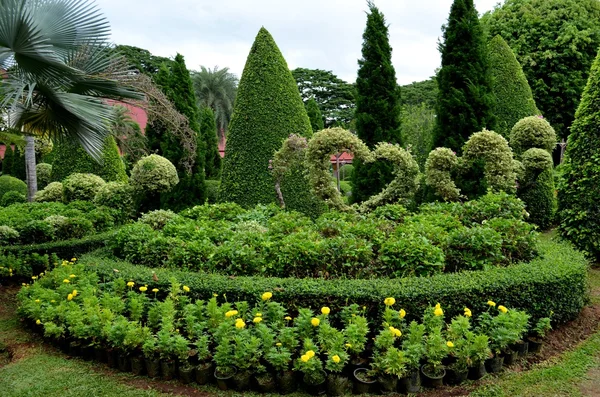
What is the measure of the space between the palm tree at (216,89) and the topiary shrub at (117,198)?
2836cm

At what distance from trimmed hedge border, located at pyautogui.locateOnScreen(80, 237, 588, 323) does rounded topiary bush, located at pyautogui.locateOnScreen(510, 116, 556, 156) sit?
219 inches

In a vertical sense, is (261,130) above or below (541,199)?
above

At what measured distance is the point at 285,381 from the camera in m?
3.54

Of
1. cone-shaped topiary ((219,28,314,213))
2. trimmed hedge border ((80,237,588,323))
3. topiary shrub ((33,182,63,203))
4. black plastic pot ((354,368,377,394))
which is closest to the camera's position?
black plastic pot ((354,368,377,394))

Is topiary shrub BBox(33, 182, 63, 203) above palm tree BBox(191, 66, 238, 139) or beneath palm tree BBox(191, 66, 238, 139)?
beneath

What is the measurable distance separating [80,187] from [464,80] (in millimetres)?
9558

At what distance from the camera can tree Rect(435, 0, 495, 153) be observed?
9.82 m

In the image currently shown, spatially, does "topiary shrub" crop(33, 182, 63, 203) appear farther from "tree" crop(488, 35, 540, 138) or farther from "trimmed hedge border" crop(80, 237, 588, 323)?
"tree" crop(488, 35, 540, 138)

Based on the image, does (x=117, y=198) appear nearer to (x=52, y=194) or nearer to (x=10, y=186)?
(x=52, y=194)

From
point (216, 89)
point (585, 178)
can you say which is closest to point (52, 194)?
point (585, 178)

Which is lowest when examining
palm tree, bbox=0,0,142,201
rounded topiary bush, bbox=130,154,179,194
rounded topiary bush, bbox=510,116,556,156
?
rounded topiary bush, bbox=130,154,179,194

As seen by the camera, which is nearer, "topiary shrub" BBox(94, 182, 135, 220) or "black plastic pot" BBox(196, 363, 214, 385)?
"black plastic pot" BBox(196, 363, 214, 385)

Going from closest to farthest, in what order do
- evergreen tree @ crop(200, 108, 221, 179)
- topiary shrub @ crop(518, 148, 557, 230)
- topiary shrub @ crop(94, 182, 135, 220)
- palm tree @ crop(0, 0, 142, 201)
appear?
palm tree @ crop(0, 0, 142, 201), topiary shrub @ crop(94, 182, 135, 220), topiary shrub @ crop(518, 148, 557, 230), evergreen tree @ crop(200, 108, 221, 179)

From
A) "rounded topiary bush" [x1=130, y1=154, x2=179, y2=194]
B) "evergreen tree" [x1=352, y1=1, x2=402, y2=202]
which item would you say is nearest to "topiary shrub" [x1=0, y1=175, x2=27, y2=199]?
"rounded topiary bush" [x1=130, y1=154, x2=179, y2=194]
